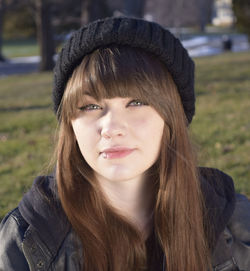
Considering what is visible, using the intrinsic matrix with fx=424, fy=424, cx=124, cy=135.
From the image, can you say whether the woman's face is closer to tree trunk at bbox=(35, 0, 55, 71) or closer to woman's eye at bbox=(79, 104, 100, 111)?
woman's eye at bbox=(79, 104, 100, 111)

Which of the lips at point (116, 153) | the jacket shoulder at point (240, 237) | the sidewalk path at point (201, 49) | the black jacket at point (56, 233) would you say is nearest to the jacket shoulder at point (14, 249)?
the black jacket at point (56, 233)

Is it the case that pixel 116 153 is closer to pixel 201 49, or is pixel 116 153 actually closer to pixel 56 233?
pixel 56 233

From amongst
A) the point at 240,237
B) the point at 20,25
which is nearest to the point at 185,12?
the point at 20,25

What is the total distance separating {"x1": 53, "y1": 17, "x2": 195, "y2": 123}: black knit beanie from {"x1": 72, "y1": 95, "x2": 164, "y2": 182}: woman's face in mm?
221

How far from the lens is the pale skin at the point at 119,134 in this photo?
2022 mm

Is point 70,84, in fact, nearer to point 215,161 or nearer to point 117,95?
point 117,95

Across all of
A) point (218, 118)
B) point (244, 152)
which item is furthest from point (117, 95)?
point (218, 118)

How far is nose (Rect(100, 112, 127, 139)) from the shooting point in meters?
1.99

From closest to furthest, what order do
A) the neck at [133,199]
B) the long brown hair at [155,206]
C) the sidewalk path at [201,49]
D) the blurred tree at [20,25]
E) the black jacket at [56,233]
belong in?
1. the black jacket at [56,233]
2. the long brown hair at [155,206]
3. the neck at [133,199]
4. the sidewalk path at [201,49]
5. the blurred tree at [20,25]

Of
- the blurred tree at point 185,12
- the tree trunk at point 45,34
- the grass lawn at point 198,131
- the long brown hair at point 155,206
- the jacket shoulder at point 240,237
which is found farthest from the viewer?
the blurred tree at point 185,12

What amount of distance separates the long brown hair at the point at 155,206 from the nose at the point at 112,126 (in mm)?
218

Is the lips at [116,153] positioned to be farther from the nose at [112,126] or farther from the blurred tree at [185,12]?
the blurred tree at [185,12]

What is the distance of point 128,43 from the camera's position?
2078 mm

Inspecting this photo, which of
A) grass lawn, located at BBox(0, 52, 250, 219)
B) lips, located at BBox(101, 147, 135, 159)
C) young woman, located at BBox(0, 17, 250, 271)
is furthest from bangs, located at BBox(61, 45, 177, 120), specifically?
grass lawn, located at BBox(0, 52, 250, 219)
